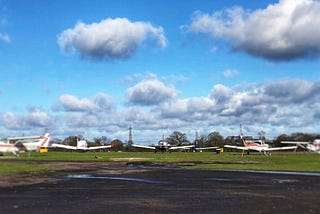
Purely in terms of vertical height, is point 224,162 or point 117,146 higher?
point 117,146

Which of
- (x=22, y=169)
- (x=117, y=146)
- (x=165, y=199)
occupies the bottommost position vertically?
(x=165, y=199)

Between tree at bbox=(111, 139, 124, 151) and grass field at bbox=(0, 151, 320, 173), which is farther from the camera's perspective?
tree at bbox=(111, 139, 124, 151)

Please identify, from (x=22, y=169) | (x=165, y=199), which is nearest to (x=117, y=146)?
(x=22, y=169)

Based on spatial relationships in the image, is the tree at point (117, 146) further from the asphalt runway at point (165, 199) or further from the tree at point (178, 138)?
the asphalt runway at point (165, 199)

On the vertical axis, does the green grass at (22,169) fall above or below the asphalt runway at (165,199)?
above

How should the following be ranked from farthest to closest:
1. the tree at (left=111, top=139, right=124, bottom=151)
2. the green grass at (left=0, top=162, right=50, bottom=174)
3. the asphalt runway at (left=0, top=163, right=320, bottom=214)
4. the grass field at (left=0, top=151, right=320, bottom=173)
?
the tree at (left=111, top=139, right=124, bottom=151) → the grass field at (left=0, top=151, right=320, bottom=173) → the green grass at (left=0, top=162, right=50, bottom=174) → the asphalt runway at (left=0, top=163, right=320, bottom=214)

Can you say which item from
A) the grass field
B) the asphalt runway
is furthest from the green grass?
the asphalt runway

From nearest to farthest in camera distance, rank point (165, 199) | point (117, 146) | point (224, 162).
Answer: point (165, 199) → point (224, 162) → point (117, 146)

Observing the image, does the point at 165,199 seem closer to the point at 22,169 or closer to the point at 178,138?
the point at 22,169

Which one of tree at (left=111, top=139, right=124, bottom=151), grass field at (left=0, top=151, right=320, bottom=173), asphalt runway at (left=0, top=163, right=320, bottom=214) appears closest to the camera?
asphalt runway at (left=0, top=163, right=320, bottom=214)

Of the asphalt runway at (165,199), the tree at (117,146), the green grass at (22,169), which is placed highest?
the tree at (117,146)

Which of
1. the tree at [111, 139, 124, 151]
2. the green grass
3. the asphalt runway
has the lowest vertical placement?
the asphalt runway

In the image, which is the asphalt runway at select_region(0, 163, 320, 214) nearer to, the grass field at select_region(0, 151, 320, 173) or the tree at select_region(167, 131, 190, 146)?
the grass field at select_region(0, 151, 320, 173)

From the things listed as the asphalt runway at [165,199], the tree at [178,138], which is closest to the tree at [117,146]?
the tree at [178,138]
